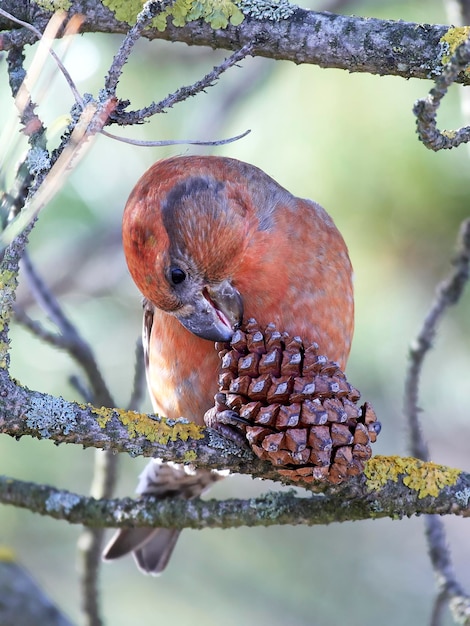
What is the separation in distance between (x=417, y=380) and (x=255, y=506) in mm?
664

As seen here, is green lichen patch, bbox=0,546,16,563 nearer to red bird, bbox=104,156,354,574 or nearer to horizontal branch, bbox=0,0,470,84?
red bird, bbox=104,156,354,574

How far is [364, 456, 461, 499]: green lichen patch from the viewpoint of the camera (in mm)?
1892

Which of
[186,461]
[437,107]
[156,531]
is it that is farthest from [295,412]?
[156,531]

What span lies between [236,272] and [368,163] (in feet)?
5.39

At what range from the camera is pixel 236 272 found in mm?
2316

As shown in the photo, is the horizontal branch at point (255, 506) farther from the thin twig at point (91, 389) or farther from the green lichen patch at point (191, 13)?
the green lichen patch at point (191, 13)

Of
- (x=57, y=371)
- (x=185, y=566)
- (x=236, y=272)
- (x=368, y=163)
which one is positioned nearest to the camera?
(x=236, y=272)

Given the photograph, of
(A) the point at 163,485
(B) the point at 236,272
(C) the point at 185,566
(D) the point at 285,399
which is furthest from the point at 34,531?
(D) the point at 285,399

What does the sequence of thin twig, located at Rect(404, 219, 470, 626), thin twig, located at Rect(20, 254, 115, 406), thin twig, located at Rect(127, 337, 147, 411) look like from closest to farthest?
1. thin twig, located at Rect(404, 219, 470, 626)
2. thin twig, located at Rect(20, 254, 115, 406)
3. thin twig, located at Rect(127, 337, 147, 411)

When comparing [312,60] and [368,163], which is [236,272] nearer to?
[312,60]

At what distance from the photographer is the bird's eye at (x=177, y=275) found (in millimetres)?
2191

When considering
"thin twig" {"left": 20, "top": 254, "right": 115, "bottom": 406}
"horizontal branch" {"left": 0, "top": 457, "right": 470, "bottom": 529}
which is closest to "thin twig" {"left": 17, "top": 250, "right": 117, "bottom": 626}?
"thin twig" {"left": 20, "top": 254, "right": 115, "bottom": 406}

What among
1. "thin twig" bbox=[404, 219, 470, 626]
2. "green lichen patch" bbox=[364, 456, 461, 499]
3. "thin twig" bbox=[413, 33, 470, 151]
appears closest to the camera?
"thin twig" bbox=[413, 33, 470, 151]

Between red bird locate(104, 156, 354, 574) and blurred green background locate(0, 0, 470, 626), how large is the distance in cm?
120
